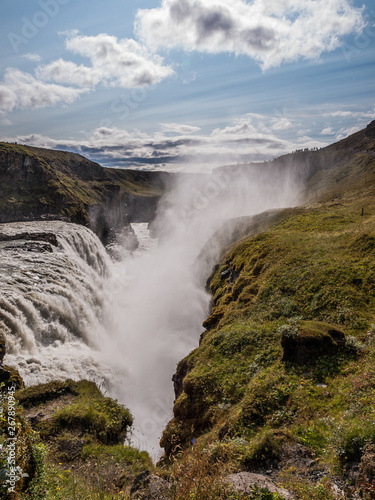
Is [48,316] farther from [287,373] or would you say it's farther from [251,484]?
[251,484]

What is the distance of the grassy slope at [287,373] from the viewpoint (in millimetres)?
8305

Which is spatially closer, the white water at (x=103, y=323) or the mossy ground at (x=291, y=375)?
the mossy ground at (x=291, y=375)

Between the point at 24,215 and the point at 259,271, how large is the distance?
74062 mm

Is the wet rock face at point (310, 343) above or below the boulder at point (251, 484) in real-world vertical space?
above

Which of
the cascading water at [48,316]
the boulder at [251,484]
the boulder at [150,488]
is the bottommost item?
the boulder at [251,484]

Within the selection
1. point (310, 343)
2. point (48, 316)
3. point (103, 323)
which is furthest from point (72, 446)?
point (103, 323)

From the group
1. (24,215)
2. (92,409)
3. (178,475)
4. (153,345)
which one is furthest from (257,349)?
(24,215)

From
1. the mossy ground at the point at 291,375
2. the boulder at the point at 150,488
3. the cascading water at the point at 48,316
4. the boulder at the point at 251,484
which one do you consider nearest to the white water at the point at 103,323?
the cascading water at the point at 48,316

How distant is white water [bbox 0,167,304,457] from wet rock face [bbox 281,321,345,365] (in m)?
9.64

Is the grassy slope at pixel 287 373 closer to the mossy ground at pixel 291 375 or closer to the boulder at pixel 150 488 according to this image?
the mossy ground at pixel 291 375

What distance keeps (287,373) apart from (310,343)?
5.71 ft

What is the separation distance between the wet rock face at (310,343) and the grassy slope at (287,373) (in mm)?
379

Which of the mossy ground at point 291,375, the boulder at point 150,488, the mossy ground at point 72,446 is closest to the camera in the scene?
the mossy ground at point 72,446

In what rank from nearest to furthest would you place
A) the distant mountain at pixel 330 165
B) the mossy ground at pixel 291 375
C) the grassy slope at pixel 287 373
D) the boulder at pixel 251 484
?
the boulder at pixel 251 484, the mossy ground at pixel 291 375, the grassy slope at pixel 287 373, the distant mountain at pixel 330 165
